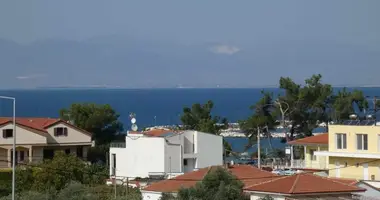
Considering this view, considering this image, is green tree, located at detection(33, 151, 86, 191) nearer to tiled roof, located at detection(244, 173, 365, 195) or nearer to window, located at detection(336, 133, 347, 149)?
window, located at detection(336, 133, 347, 149)

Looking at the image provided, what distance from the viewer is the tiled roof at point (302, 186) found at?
33.1 m

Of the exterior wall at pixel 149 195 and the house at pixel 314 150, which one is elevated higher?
the house at pixel 314 150

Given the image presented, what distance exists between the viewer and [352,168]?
46.7m

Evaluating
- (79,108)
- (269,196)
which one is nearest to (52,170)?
(269,196)

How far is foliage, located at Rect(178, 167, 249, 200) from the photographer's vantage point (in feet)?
115

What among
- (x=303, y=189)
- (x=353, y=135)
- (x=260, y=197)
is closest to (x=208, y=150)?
(x=353, y=135)

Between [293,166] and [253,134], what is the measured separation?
14360mm

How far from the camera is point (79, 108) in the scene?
76438mm

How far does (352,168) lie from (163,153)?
13.3 m

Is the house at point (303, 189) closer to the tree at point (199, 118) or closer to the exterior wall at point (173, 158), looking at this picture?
the exterior wall at point (173, 158)

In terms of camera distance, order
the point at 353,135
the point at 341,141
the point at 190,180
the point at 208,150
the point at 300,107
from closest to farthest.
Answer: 1. the point at 190,180
2. the point at 353,135
3. the point at 341,141
4. the point at 208,150
5. the point at 300,107

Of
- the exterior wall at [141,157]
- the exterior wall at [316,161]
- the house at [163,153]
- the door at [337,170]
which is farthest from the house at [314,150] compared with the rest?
the exterior wall at [141,157]

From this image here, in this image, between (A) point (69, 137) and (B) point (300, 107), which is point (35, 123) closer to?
(A) point (69, 137)

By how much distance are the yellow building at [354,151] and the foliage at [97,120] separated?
30.7m
